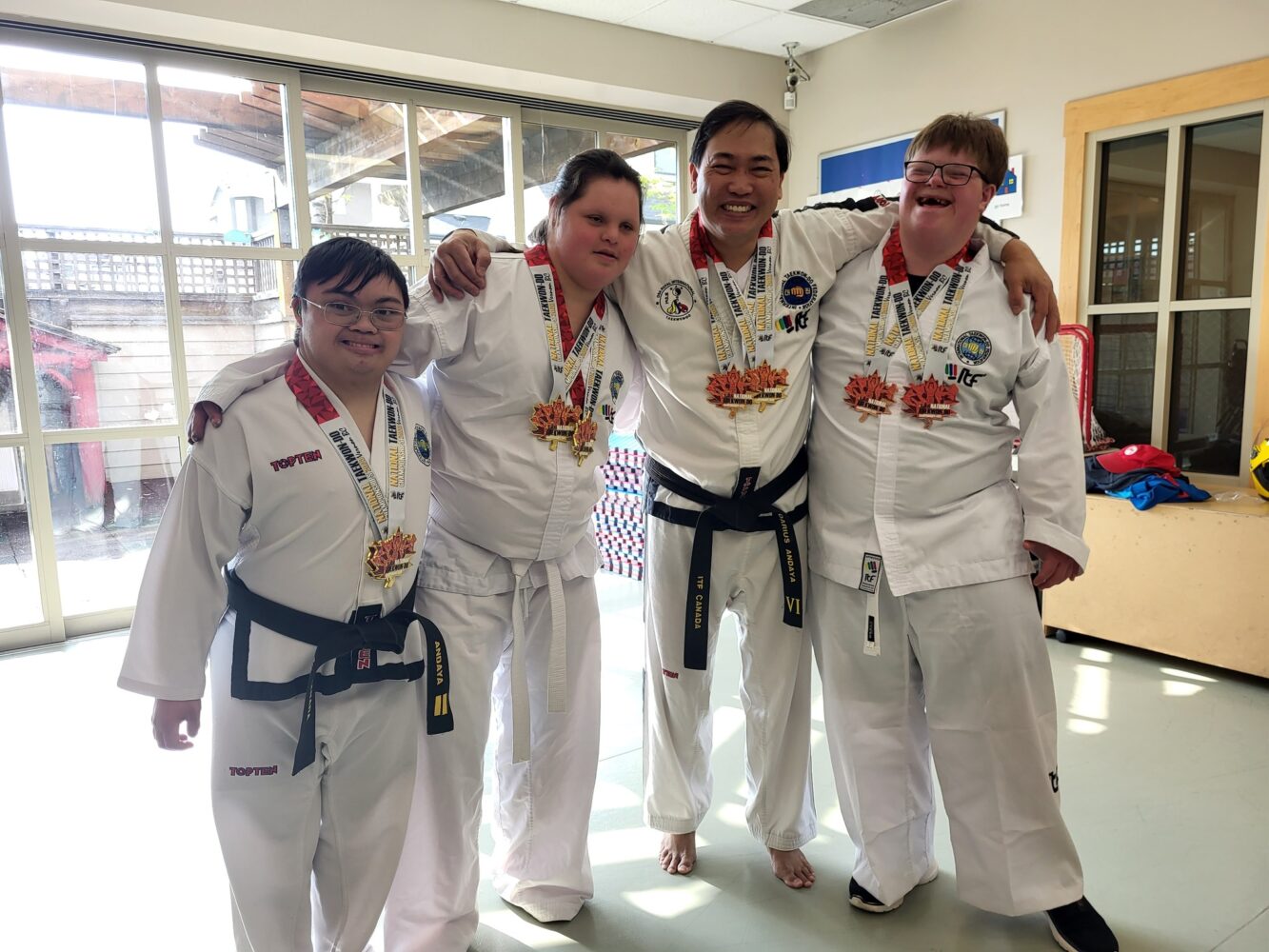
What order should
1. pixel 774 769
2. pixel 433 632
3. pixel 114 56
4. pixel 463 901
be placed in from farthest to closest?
pixel 114 56, pixel 774 769, pixel 463 901, pixel 433 632

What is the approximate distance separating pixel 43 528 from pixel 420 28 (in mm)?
3152

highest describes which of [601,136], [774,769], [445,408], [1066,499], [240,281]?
[601,136]

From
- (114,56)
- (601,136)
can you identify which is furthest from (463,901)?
(601,136)

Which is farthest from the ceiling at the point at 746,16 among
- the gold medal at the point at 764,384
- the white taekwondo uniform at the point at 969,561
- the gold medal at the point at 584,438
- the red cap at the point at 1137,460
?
the gold medal at the point at 584,438

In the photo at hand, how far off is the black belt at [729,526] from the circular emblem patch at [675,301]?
0.38m

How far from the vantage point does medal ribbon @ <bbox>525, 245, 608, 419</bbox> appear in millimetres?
1902

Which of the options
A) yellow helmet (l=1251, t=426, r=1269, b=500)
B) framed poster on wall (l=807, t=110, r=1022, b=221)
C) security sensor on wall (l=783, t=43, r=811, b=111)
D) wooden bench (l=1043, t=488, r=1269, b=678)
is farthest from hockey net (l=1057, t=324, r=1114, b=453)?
security sensor on wall (l=783, t=43, r=811, b=111)

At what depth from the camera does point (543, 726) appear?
6.86 feet

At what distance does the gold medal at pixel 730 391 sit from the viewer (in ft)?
6.70

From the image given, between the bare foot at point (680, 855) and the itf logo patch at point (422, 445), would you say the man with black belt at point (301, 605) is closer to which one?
the itf logo patch at point (422, 445)

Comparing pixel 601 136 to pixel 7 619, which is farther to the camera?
pixel 601 136

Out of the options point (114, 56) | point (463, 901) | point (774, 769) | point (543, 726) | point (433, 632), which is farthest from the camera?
point (114, 56)

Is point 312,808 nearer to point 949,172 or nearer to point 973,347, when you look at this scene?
point 973,347

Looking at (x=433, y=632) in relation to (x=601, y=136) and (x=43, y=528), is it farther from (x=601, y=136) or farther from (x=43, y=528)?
(x=601, y=136)
